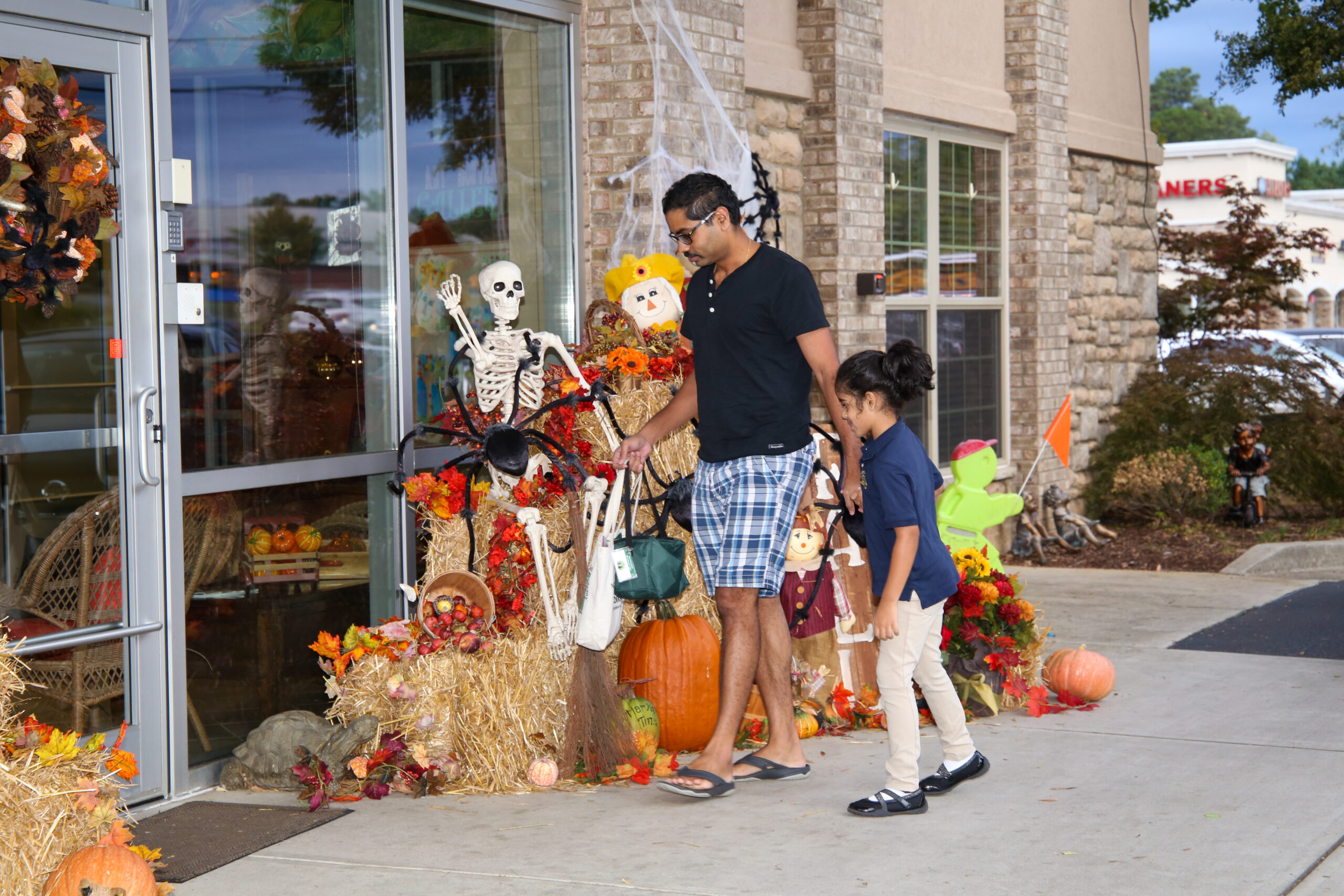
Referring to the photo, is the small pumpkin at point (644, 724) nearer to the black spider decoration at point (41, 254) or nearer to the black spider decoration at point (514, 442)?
the black spider decoration at point (514, 442)

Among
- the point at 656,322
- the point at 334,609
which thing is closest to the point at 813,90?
the point at 656,322

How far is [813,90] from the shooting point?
8508 mm

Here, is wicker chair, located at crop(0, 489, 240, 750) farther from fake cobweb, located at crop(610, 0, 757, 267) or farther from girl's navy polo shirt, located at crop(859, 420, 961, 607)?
fake cobweb, located at crop(610, 0, 757, 267)

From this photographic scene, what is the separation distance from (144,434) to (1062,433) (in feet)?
21.9

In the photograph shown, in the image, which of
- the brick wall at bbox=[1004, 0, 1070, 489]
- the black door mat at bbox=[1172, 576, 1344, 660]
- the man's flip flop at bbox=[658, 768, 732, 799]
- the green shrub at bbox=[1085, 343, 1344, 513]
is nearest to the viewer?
the man's flip flop at bbox=[658, 768, 732, 799]

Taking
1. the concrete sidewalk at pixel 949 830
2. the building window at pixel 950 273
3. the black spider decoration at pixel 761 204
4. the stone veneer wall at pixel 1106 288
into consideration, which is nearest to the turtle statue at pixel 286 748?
the concrete sidewalk at pixel 949 830

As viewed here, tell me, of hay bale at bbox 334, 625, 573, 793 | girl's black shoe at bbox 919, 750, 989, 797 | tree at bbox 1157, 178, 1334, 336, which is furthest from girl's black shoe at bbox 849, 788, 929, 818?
tree at bbox 1157, 178, 1334, 336

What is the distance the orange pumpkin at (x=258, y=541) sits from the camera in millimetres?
5270

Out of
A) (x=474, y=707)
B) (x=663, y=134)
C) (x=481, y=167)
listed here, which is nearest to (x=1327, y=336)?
(x=663, y=134)

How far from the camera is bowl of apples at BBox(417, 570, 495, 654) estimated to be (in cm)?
502

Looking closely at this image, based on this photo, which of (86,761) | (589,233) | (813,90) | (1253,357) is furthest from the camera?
(1253,357)

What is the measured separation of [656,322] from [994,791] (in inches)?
88.7

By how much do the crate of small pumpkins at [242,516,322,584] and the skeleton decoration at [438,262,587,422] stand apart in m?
0.81

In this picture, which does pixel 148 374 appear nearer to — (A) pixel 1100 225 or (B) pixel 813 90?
(B) pixel 813 90
